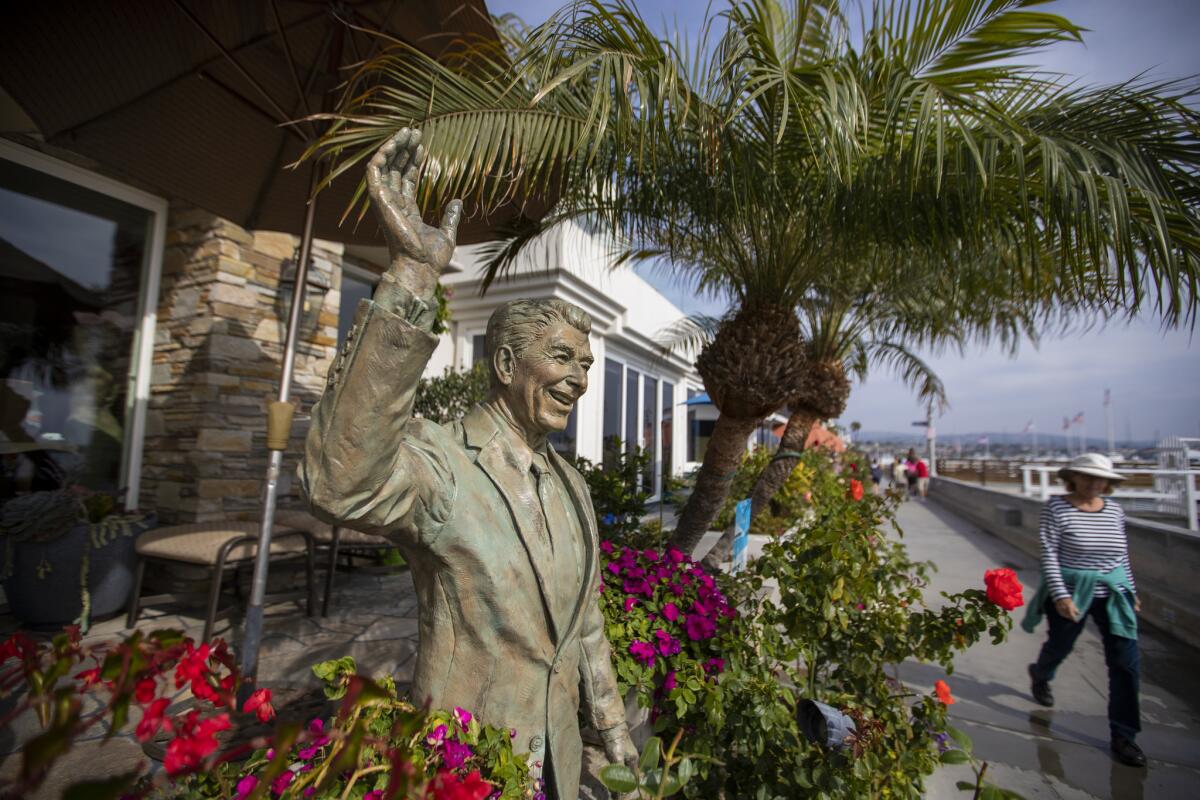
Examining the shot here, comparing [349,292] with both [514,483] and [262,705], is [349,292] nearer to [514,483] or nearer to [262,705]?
[514,483]

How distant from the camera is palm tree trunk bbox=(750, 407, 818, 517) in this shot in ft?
15.7

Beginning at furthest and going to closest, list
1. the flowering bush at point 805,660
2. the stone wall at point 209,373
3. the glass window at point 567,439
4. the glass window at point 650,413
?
the glass window at point 650,413, the glass window at point 567,439, the stone wall at point 209,373, the flowering bush at point 805,660

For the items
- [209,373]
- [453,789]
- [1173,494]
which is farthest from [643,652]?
[1173,494]

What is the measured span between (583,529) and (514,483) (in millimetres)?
258

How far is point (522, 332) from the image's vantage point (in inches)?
55.4

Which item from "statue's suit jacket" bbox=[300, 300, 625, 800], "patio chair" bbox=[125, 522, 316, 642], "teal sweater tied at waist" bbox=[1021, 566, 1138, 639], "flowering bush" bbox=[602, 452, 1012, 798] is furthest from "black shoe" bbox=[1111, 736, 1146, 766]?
"patio chair" bbox=[125, 522, 316, 642]

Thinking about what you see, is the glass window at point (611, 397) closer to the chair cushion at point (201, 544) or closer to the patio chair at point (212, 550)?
the patio chair at point (212, 550)

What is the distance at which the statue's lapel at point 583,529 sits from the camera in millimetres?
1438

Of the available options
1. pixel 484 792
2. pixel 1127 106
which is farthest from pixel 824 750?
pixel 1127 106

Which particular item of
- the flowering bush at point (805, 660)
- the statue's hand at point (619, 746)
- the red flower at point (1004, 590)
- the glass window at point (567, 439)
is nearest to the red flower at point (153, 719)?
the statue's hand at point (619, 746)

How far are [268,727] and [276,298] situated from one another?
3673 millimetres

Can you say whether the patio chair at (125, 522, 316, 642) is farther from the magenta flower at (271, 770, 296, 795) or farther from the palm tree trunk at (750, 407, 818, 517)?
the palm tree trunk at (750, 407, 818, 517)

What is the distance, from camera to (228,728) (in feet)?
2.56

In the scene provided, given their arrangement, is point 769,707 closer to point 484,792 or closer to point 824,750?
point 824,750
